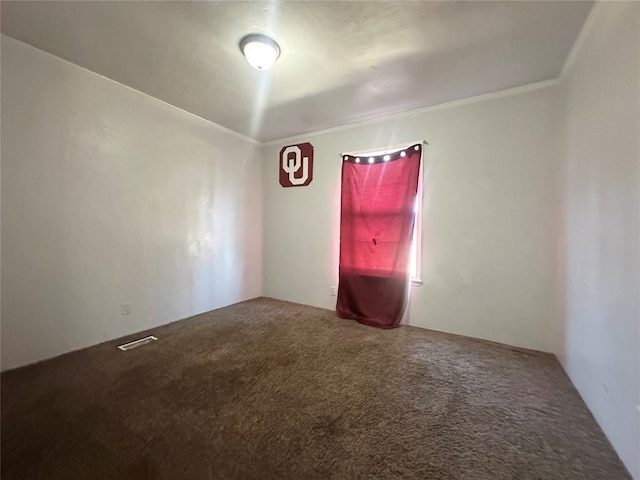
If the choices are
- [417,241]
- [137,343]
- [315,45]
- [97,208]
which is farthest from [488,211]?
[97,208]

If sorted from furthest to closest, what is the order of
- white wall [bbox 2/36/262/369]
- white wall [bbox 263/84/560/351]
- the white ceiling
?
1. white wall [bbox 263/84/560/351]
2. white wall [bbox 2/36/262/369]
3. the white ceiling

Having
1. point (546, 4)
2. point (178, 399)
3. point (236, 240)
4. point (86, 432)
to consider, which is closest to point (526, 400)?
point (178, 399)

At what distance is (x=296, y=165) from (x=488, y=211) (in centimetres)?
254

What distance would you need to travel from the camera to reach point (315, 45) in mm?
1947

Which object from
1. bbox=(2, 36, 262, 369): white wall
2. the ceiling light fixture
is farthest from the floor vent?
the ceiling light fixture

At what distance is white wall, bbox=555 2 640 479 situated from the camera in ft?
4.06

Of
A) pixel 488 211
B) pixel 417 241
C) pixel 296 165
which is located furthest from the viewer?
pixel 296 165

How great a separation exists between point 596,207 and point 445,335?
176cm

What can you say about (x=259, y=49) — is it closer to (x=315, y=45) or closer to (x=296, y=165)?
(x=315, y=45)

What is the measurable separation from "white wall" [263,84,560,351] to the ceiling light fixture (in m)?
1.69

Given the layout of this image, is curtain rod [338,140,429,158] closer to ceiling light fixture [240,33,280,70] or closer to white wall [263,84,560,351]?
white wall [263,84,560,351]

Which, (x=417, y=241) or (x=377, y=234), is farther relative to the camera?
(x=377, y=234)

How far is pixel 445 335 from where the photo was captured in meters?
2.83

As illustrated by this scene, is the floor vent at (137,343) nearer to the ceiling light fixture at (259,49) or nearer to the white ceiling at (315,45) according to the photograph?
the white ceiling at (315,45)
